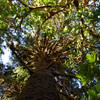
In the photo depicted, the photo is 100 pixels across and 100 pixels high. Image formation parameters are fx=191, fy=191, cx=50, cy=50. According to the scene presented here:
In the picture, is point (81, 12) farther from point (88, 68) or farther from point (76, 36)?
point (88, 68)

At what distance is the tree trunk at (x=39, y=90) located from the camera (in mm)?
5391

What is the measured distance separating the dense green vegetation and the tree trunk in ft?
0.31

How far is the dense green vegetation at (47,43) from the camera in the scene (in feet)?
25.2

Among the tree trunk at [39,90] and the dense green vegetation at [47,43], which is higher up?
the dense green vegetation at [47,43]

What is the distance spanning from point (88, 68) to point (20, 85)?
8600mm

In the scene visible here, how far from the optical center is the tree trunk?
A: 212 inches

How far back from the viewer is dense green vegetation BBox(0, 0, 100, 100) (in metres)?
7.70

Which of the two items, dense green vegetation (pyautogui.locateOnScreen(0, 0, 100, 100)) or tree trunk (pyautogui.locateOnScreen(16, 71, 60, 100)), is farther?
dense green vegetation (pyautogui.locateOnScreen(0, 0, 100, 100))

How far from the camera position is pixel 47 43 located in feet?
38.0

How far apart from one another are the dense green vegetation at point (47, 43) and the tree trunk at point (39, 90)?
96 mm

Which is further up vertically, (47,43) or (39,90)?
(47,43)

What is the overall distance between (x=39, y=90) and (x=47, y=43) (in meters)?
6.07

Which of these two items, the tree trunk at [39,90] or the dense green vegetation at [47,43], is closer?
the tree trunk at [39,90]

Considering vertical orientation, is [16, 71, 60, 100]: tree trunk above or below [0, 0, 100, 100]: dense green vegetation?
below
